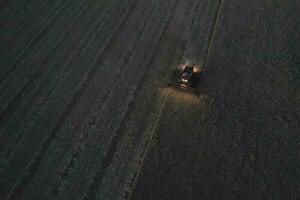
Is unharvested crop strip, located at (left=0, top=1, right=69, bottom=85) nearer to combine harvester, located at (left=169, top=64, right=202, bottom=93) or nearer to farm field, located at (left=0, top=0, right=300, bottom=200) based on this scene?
farm field, located at (left=0, top=0, right=300, bottom=200)

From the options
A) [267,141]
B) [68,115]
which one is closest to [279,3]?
[267,141]

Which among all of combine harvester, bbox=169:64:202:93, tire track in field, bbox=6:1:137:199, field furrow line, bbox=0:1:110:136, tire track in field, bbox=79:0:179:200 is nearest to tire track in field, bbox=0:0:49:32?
field furrow line, bbox=0:1:110:136

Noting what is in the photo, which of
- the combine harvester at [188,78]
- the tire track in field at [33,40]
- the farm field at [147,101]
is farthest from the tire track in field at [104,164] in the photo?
the tire track in field at [33,40]

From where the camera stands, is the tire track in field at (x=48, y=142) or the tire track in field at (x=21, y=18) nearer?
the tire track in field at (x=48, y=142)

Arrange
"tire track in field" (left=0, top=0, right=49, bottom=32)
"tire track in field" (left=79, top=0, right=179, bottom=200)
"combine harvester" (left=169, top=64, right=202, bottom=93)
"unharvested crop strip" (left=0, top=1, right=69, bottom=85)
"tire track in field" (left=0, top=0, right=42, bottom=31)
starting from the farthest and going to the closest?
"tire track in field" (left=0, top=0, right=42, bottom=31) → "tire track in field" (left=0, top=0, right=49, bottom=32) → "unharvested crop strip" (left=0, top=1, right=69, bottom=85) → "combine harvester" (left=169, top=64, right=202, bottom=93) → "tire track in field" (left=79, top=0, right=179, bottom=200)

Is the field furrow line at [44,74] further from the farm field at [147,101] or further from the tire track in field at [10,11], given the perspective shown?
the tire track in field at [10,11]
